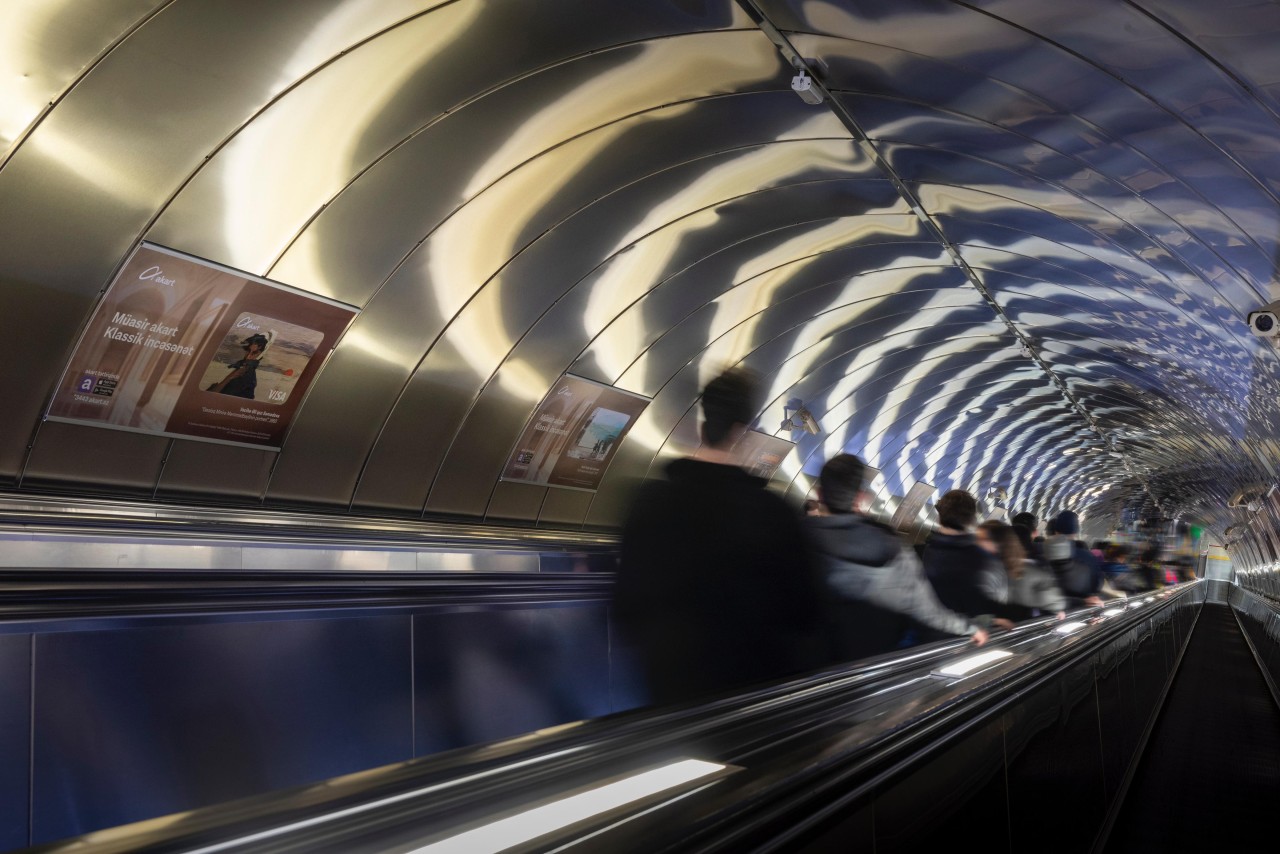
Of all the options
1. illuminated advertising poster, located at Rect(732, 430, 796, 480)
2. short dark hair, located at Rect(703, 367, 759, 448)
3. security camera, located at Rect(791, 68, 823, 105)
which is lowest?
short dark hair, located at Rect(703, 367, 759, 448)

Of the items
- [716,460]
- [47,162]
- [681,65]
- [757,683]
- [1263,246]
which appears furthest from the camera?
[1263,246]

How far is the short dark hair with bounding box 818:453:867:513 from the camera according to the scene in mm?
4684

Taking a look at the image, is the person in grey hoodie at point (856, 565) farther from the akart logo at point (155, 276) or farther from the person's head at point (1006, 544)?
the akart logo at point (155, 276)

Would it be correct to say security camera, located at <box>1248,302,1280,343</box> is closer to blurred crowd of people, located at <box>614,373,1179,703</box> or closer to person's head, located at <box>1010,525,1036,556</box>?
person's head, located at <box>1010,525,1036,556</box>

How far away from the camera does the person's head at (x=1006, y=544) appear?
31.2 feet

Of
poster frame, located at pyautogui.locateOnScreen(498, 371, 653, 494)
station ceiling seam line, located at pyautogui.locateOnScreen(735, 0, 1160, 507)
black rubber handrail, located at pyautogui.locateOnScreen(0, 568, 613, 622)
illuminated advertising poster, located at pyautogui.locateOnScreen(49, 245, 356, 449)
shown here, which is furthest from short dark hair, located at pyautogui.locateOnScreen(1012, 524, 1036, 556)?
illuminated advertising poster, located at pyautogui.locateOnScreen(49, 245, 356, 449)

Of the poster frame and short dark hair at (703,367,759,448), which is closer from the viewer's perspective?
short dark hair at (703,367,759,448)

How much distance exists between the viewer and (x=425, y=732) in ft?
17.1

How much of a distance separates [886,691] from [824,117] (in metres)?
8.61

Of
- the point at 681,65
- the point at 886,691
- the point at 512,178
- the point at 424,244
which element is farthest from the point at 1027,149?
the point at 886,691

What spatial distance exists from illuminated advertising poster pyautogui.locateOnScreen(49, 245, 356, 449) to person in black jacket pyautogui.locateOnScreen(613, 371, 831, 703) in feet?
21.3

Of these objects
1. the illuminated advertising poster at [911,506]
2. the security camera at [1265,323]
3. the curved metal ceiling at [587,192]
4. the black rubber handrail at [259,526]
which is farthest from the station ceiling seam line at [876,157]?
the illuminated advertising poster at [911,506]

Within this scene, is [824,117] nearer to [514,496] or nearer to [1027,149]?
[1027,149]

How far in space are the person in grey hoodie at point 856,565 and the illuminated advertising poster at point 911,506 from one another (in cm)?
2668
